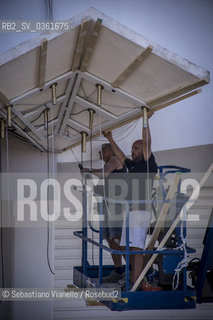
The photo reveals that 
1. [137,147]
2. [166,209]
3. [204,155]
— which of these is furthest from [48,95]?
[204,155]

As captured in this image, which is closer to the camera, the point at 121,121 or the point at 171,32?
the point at 121,121

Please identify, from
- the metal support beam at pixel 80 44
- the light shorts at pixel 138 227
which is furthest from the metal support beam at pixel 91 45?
the light shorts at pixel 138 227

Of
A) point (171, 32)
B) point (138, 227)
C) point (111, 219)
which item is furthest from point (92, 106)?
point (171, 32)

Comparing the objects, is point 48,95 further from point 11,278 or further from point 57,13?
point 11,278

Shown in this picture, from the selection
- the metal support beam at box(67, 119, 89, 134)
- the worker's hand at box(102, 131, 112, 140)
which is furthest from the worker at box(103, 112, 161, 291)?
the metal support beam at box(67, 119, 89, 134)

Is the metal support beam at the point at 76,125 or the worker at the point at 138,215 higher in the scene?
the metal support beam at the point at 76,125

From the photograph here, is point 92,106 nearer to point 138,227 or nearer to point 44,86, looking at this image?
point 44,86

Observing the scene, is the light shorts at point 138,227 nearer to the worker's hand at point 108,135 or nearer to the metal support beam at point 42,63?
the worker's hand at point 108,135

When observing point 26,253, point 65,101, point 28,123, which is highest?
point 65,101

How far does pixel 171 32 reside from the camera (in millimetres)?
8898

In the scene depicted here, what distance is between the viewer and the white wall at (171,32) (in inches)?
339

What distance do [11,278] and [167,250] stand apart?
5337 mm

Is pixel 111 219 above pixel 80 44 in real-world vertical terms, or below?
below

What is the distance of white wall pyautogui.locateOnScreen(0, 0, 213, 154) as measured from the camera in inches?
339
